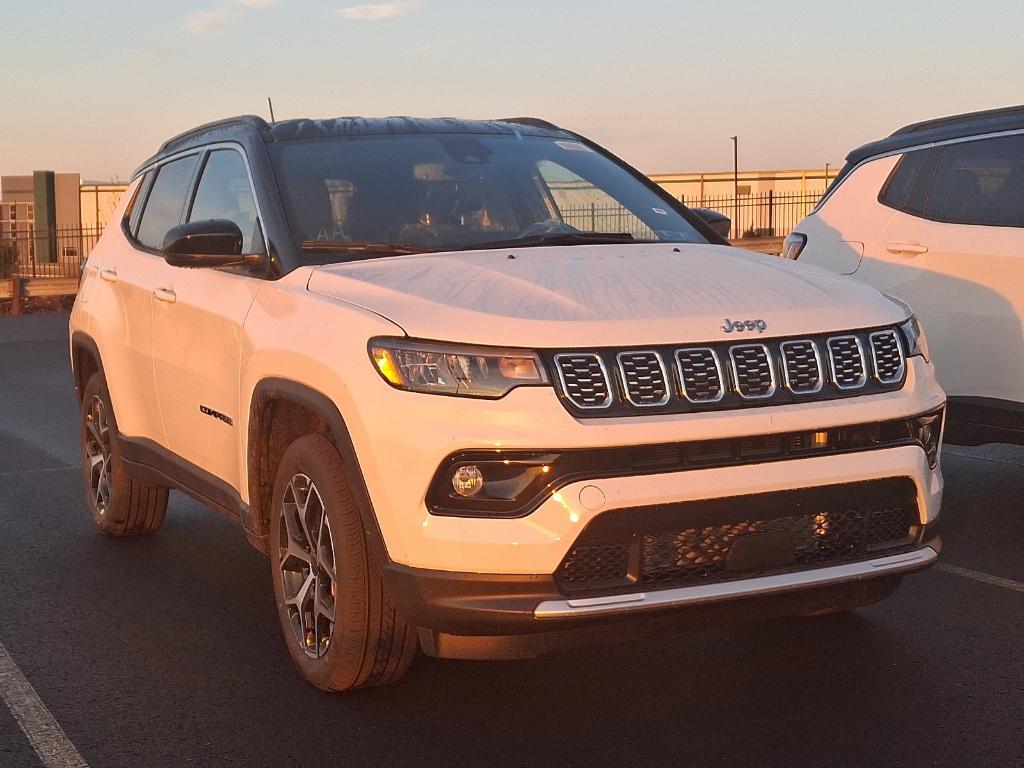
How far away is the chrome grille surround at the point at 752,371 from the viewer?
416 centimetres

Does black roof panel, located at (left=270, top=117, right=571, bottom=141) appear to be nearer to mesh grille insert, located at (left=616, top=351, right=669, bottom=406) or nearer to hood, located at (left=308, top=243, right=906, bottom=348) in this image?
hood, located at (left=308, top=243, right=906, bottom=348)

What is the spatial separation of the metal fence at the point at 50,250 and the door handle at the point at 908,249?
29256mm

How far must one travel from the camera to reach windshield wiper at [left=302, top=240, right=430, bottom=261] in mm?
5066

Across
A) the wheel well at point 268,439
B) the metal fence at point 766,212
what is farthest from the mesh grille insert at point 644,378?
the metal fence at point 766,212

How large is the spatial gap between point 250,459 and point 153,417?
4.46 feet

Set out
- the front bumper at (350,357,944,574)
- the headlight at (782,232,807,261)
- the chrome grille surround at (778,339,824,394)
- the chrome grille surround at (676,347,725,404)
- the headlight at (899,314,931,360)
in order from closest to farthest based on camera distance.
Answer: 1. the front bumper at (350,357,944,574)
2. the chrome grille surround at (676,347,725,404)
3. the chrome grille surround at (778,339,824,394)
4. the headlight at (899,314,931,360)
5. the headlight at (782,232,807,261)

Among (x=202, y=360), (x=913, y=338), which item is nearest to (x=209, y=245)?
(x=202, y=360)

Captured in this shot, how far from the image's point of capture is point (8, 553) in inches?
276

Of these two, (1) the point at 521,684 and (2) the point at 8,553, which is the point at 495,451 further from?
(2) the point at 8,553

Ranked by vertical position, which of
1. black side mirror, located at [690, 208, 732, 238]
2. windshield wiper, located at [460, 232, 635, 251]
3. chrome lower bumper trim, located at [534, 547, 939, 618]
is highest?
black side mirror, located at [690, 208, 732, 238]

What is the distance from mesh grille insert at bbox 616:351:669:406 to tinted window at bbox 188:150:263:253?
1716 mm

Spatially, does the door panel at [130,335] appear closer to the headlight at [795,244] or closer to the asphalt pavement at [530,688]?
the asphalt pavement at [530,688]

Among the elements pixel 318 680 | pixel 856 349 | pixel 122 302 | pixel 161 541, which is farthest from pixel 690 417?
pixel 161 541

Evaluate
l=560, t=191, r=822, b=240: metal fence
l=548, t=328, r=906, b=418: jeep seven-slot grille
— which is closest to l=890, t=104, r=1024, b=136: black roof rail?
l=548, t=328, r=906, b=418: jeep seven-slot grille
